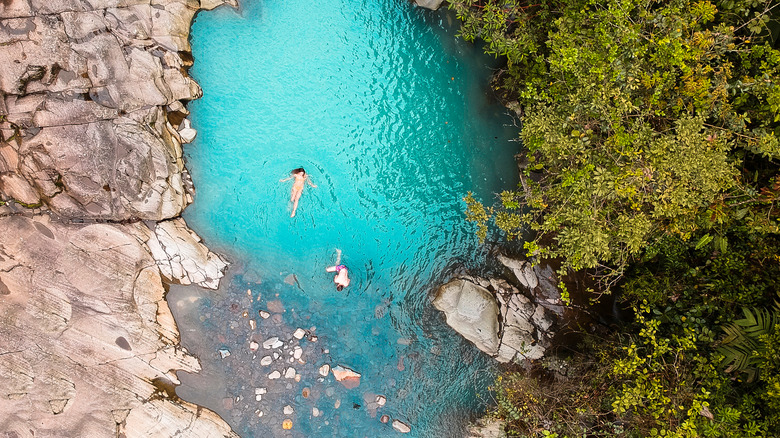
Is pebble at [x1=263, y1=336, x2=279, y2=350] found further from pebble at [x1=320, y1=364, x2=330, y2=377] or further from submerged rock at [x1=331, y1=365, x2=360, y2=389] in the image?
submerged rock at [x1=331, y1=365, x2=360, y2=389]

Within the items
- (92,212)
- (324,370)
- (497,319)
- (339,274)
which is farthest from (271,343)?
(497,319)

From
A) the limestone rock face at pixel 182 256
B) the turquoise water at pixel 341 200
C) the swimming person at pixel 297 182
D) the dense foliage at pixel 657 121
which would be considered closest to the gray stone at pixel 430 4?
the turquoise water at pixel 341 200

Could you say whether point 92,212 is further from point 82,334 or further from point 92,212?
point 82,334

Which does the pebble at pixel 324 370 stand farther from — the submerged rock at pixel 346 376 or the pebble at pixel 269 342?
the pebble at pixel 269 342

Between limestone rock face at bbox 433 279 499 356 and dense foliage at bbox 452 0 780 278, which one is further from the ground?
dense foliage at bbox 452 0 780 278

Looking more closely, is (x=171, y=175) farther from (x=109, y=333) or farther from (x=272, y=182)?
(x=109, y=333)

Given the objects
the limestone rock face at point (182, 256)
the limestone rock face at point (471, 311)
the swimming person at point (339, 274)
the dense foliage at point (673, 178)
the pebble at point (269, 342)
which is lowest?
the pebble at point (269, 342)

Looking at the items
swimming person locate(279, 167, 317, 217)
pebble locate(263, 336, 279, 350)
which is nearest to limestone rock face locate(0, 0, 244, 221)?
swimming person locate(279, 167, 317, 217)
